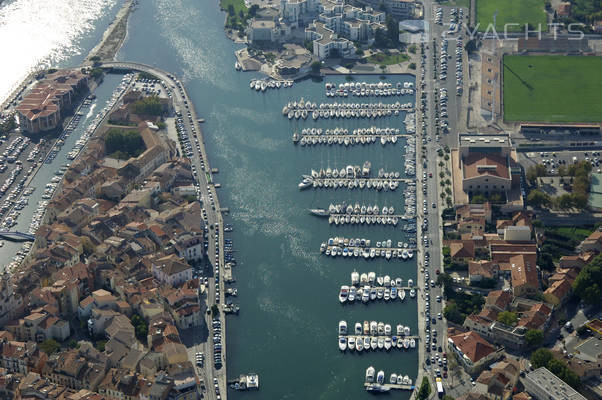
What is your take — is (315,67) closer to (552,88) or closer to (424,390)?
(552,88)

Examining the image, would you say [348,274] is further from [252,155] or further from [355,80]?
[355,80]

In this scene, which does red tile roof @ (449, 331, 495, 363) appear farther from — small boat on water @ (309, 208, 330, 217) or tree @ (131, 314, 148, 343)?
tree @ (131, 314, 148, 343)

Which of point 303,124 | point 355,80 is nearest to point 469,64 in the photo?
point 355,80

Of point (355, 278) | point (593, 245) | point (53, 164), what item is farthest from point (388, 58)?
point (355, 278)

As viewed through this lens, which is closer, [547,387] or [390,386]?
[547,387]

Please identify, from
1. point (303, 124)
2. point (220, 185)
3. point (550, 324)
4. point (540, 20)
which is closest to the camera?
point (550, 324)

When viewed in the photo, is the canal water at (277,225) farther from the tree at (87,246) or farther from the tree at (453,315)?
the tree at (87,246)
